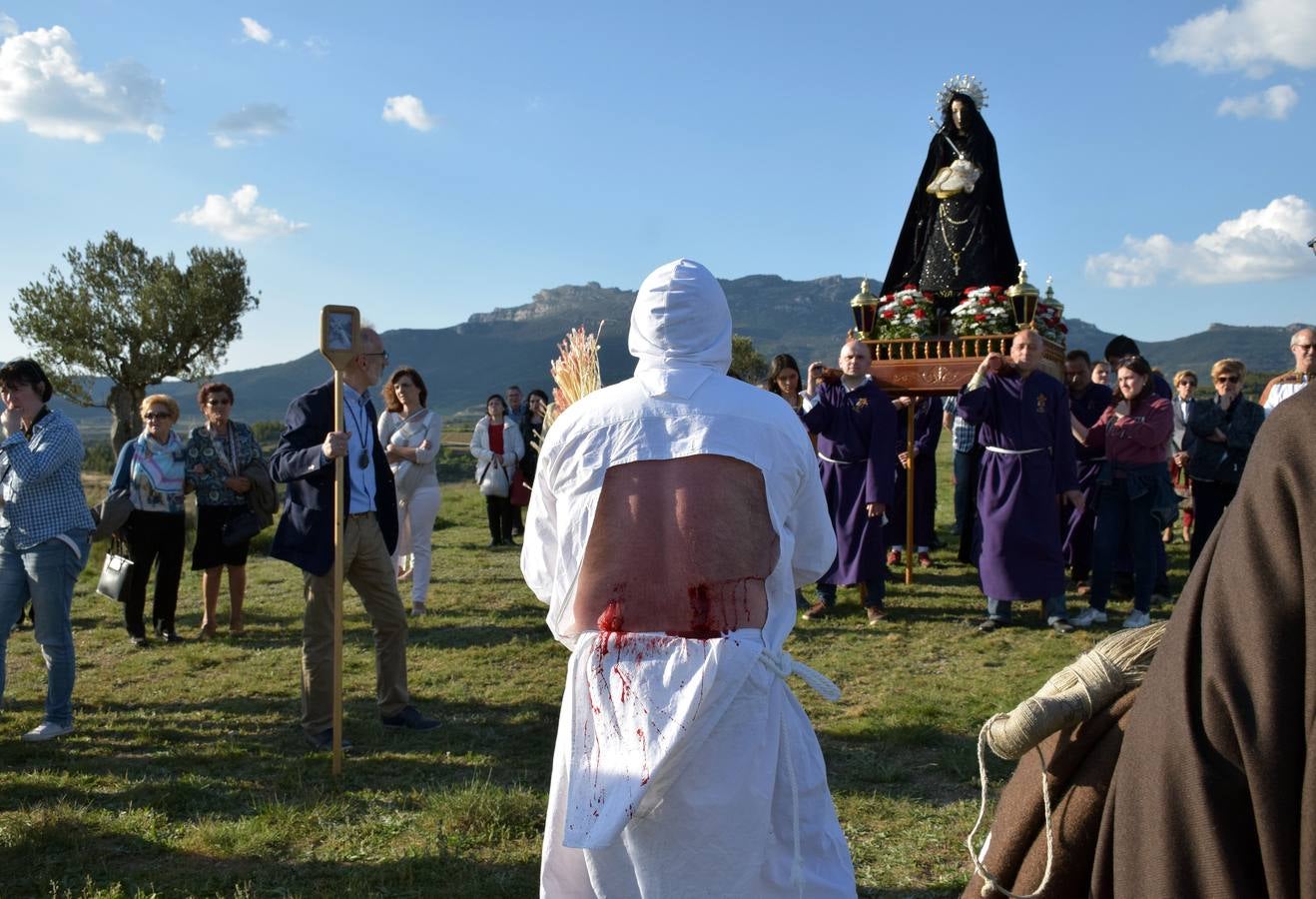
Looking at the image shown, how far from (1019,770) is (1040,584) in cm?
615

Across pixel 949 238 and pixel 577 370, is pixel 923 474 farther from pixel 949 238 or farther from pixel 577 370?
pixel 577 370

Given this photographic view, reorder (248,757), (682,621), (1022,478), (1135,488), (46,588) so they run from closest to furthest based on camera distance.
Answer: (682,621) < (248,757) < (46,588) < (1022,478) < (1135,488)

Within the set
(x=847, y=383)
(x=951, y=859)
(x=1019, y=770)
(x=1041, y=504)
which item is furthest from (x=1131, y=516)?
(x=1019, y=770)

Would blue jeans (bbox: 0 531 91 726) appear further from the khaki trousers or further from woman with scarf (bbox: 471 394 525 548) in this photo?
woman with scarf (bbox: 471 394 525 548)

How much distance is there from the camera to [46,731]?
19.7ft

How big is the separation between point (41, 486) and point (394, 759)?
2.53m

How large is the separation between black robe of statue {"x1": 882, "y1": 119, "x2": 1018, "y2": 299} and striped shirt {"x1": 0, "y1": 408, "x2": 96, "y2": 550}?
7.91 metres

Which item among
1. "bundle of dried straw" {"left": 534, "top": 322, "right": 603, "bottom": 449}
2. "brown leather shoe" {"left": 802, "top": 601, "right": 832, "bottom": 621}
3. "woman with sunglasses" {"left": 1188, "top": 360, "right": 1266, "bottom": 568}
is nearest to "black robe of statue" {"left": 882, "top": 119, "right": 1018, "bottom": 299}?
"woman with sunglasses" {"left": 1188, "top": 360, "right": 1266, "bottom": 568}

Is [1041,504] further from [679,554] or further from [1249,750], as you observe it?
[1249,750]

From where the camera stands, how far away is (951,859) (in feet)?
13.4

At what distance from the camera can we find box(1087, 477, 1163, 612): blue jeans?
25.5ft

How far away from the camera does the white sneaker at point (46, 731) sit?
5954mm

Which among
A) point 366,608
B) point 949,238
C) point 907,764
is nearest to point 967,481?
point 949,238

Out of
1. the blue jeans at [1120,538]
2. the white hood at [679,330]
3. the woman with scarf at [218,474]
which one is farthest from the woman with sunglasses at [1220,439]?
the woman with scarf at [218,474]
